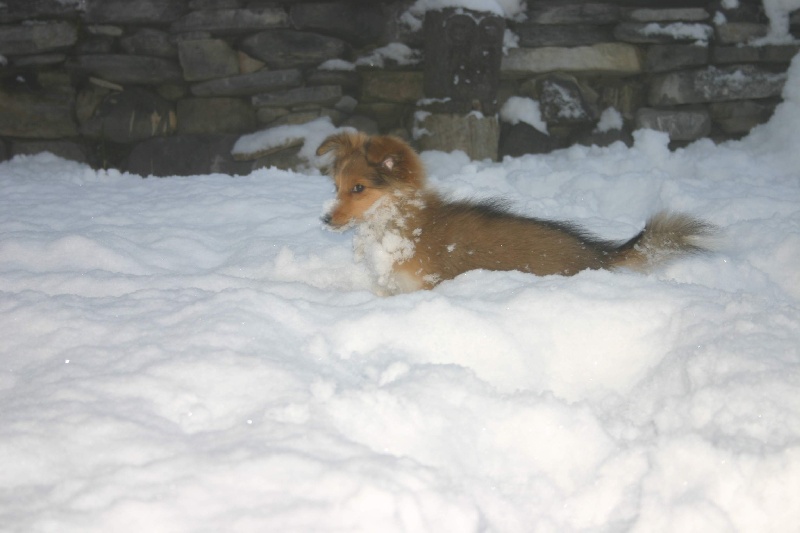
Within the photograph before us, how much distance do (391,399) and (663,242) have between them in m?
1.73

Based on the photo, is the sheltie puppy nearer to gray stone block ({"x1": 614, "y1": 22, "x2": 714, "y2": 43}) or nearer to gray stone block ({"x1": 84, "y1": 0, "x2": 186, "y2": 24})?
gray stone block ({"x1": 84, "y1": 0, "x2": 186, "y2": 24})

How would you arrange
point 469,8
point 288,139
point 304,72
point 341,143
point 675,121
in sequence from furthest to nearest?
1. point 675,121
2. point 304,72
3. point 288,139
4. point 469,8
5. point 341,143

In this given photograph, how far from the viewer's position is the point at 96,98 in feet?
19.4

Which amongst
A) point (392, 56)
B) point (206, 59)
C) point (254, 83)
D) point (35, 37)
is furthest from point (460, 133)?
point (35, 37)

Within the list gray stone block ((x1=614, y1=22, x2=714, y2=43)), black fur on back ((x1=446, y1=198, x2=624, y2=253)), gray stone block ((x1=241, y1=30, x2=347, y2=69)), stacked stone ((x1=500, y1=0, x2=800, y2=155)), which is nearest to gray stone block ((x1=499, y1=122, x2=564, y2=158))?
stacked stone ((x1=500, y1=0, x2=800, y2=155))

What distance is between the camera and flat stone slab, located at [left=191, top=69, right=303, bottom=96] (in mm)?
5770

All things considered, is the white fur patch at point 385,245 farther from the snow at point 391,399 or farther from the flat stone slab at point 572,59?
the flat stone slab at point 572,59

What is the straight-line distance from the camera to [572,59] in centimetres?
593

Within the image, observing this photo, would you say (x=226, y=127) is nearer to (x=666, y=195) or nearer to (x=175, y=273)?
(x=175, y=273)

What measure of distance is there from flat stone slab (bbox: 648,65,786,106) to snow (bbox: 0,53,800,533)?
3.18 m

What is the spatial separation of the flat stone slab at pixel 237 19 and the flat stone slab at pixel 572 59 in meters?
2.04

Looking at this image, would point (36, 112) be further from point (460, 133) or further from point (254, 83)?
point (460, 133)

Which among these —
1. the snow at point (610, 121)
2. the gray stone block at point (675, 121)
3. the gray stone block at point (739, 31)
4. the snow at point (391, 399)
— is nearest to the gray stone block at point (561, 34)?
the snow at point (610, 121)

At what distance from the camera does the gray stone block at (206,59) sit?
5711 mm
